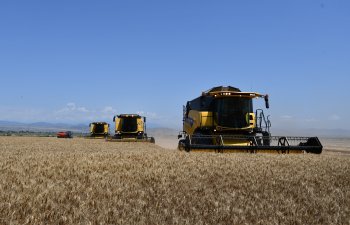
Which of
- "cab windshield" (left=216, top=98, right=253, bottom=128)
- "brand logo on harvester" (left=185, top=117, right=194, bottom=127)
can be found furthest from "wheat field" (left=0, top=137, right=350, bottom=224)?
"brand logo on harvester" (left=185, top=117, right=194, bottom=127)

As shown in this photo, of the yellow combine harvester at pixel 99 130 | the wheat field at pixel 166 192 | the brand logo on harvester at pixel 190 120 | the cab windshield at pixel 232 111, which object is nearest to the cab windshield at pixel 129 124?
the yellow combine harvester at pixel 99 130

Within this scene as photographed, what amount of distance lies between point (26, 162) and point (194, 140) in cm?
936

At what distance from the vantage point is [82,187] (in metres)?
6.18

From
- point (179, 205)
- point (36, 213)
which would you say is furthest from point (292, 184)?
point (36, 213)

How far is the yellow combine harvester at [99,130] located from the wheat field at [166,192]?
130 ft

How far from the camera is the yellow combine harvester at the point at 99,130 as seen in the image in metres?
48.2

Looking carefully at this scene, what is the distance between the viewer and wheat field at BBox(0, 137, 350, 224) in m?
5.12

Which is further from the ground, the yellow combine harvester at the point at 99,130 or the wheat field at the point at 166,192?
the yellow combine harvester at the point at 99,130

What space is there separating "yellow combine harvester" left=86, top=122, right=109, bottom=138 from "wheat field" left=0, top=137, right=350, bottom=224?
39.6m

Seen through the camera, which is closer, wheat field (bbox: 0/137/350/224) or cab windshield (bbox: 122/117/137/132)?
wheat field (bbox: 0/137/350/224)

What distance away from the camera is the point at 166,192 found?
6.48 meters

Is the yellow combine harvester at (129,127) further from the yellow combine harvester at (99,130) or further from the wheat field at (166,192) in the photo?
the wheat field at (166,192)

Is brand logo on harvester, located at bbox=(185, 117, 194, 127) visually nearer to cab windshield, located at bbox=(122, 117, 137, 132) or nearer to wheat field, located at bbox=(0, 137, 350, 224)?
wheat field, located at bbox=(0, 137, 350, 224)

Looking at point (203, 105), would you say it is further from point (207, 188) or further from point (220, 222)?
point (220, 222)
